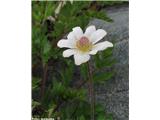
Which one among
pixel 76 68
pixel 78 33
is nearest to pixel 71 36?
pixel 78 33

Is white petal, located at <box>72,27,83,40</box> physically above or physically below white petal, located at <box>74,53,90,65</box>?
above

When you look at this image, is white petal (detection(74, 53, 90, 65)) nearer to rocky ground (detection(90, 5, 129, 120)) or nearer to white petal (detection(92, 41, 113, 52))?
white petal (detection(92, 41, 113, 52))

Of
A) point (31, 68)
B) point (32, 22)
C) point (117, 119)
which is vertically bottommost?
point (117, 119)

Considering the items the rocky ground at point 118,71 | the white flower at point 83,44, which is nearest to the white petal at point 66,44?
the white flower at point 83,44

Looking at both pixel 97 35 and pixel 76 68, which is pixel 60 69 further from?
pixel 97 35

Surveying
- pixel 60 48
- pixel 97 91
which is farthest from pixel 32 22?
pixel 97 91

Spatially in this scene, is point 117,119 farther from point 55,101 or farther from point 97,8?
point 97,8

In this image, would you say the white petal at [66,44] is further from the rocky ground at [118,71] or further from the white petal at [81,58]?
the rocky ground at [118,71]

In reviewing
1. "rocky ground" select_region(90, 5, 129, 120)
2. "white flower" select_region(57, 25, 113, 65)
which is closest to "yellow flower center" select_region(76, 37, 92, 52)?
"white flower" select_region(57, 25, 113, 65)
